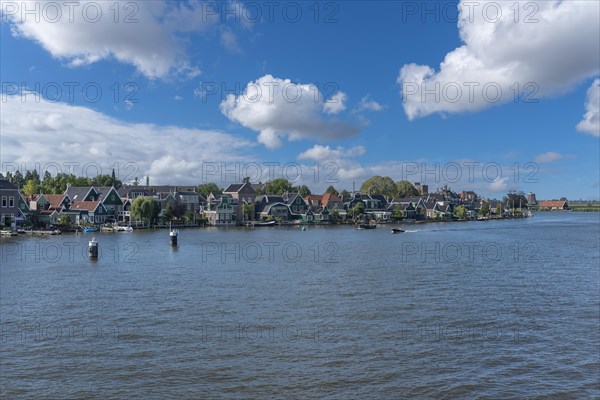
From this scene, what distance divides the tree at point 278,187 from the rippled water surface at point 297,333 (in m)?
96.1

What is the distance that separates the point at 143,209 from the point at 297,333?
64426mm

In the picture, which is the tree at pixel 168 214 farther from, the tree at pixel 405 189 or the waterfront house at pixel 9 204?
the tree at pixel 405 189

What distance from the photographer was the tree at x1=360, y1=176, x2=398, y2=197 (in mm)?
138875

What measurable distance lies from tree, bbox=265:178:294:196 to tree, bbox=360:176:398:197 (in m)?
24.1

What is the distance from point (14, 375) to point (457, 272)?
78.2 ft

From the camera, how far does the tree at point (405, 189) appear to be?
143 meters

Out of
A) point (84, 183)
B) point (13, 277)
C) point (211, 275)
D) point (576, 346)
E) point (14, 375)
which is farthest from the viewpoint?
point (84, 183)

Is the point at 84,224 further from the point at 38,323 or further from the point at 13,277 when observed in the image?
the point at 38,323

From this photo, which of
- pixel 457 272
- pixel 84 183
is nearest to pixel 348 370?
pixel 457 272

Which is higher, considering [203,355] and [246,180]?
[246,180]

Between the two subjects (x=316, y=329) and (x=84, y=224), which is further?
(x=84, y=224)

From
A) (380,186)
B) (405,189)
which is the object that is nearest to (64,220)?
(380,186)

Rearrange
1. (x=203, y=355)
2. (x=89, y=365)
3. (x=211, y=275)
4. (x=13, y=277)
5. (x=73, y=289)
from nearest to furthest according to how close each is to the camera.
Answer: (x=89, y=365)
(x=203, y=355)
(x=73, y=289)
(x=13, y=277)
(x=211, y=275)

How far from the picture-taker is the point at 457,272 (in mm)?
29062
